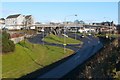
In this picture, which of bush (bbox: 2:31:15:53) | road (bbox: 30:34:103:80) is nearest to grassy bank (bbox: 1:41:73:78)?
bush (bbox: 2:31:15:53)

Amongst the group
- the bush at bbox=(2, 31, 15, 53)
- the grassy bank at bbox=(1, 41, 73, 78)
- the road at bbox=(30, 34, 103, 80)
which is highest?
the bush at bbox=(2, 31, 15, 53)

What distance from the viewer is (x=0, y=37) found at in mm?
59375

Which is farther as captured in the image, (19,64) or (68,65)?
(68,65)

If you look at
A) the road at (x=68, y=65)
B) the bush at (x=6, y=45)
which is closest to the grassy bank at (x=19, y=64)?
the bush at (x=6, y=45)

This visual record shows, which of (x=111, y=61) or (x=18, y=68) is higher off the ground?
(x=111, y=61)

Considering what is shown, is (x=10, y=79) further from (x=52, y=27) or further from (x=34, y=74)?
(x=52, y=27)

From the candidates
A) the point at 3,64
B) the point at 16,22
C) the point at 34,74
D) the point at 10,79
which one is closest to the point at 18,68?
the point at 3,64

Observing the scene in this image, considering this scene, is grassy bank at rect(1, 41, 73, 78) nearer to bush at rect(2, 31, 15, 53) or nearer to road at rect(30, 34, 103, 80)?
bush at rect(2, 31, 15, 53)

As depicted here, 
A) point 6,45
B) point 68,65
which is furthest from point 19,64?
point 68,65

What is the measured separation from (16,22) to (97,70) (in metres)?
167

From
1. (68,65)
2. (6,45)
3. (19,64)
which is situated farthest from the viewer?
(6,45)

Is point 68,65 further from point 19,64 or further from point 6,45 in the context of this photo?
point 6,45

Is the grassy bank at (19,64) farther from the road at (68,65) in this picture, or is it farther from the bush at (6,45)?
the road at (68,65)

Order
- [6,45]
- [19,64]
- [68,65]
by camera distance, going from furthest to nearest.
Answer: [6,45], [68,65], [19,64]
